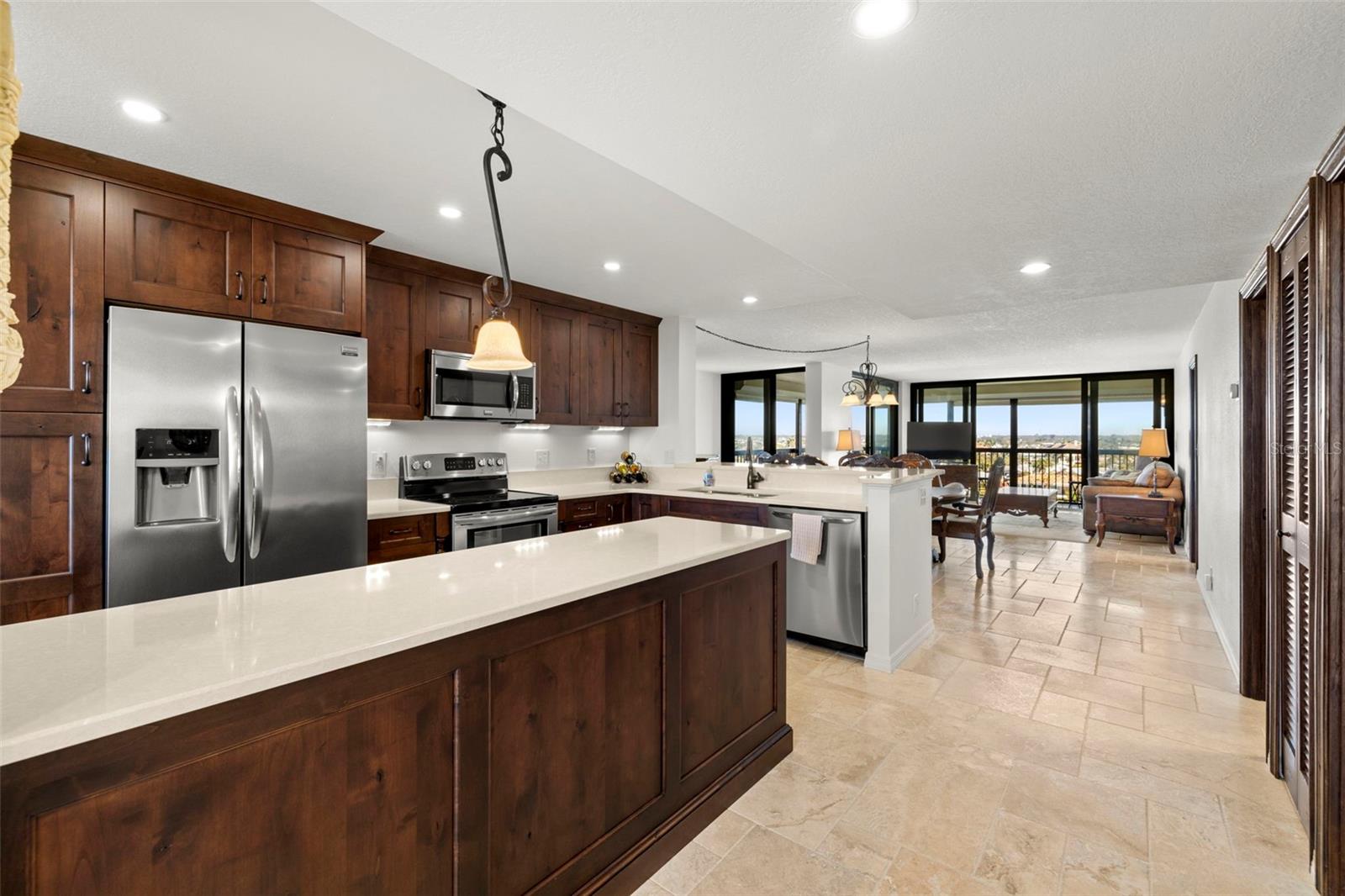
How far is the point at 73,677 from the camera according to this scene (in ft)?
3.03

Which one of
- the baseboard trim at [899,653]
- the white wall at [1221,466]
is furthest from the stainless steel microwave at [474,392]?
the white wall at [1221,466]

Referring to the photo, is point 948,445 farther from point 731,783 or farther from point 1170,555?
point 731,783

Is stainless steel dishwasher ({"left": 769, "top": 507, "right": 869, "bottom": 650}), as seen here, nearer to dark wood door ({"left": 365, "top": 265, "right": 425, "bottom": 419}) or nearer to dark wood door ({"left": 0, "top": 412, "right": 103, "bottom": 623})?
dark wood door ({"left": 365, "top": 265, "right": 425, "bottom": 419})

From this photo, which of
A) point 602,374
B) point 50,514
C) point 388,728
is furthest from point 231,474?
point 602,374

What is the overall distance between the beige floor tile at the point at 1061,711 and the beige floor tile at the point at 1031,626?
847 millimetres

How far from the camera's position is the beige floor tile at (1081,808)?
6.21 feet

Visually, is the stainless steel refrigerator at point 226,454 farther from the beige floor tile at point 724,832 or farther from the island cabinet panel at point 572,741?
the beige floor tile at point 724,832

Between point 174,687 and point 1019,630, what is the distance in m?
4.25

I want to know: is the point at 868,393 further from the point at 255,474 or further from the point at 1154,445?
the point at 255,474

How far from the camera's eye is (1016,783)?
2182 mm

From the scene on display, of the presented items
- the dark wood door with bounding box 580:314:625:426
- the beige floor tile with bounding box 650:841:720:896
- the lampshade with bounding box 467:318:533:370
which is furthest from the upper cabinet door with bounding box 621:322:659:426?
the beige floor tile with bounding box 650:841:720:896

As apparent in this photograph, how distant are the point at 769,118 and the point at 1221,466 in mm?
3729

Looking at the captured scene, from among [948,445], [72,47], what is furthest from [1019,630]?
[948,445]

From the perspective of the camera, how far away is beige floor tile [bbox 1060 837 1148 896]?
1.68 m
